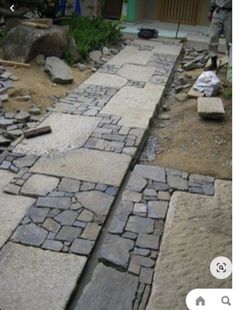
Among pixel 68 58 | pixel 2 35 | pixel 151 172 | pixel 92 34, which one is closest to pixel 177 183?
pixel 151 172

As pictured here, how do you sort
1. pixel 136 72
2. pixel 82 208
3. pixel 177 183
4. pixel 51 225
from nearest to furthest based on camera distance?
pixel 51 225, pixel 82 208, pixel 177 183, pixel 136 72

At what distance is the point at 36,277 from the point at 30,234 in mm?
427

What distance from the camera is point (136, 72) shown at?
685 centimetres

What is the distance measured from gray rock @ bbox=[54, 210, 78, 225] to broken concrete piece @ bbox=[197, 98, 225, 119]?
7.57ft

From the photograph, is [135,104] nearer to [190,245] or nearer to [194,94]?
[194,94]

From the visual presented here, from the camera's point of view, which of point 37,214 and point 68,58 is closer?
point 37,214

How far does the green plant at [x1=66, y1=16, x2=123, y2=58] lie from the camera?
7684 mm

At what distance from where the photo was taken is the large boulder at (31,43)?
21.2 feet

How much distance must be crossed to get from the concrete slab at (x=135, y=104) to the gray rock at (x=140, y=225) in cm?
184

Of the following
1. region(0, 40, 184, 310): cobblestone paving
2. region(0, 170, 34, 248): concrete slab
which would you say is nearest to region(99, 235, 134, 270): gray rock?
region(0, 40, 184, 310): cobblestone paving

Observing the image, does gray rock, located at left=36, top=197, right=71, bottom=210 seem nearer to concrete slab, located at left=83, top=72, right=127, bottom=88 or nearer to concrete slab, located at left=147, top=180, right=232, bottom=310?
concrete slab, located at left=147, top=180, right=232, bottom=310

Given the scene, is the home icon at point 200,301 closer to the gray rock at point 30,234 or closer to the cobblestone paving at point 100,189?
the cobblestone paving at point 100,189

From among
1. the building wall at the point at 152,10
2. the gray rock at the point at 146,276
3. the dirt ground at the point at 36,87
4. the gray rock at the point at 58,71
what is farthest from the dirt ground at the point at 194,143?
the building wall at the point at 152,10

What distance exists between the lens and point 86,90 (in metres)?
5.82
